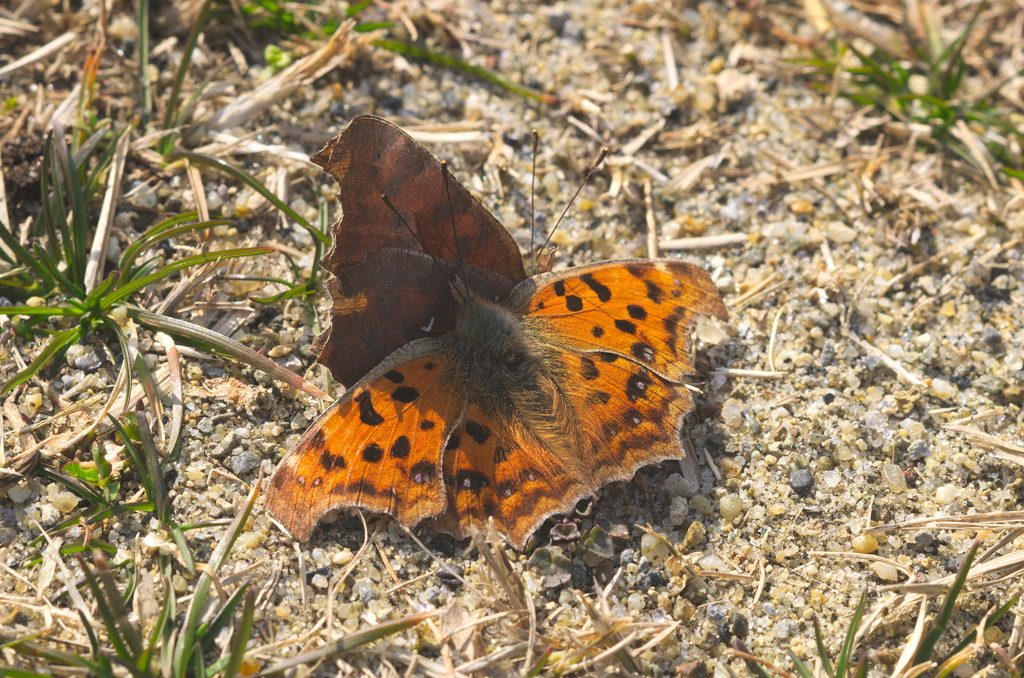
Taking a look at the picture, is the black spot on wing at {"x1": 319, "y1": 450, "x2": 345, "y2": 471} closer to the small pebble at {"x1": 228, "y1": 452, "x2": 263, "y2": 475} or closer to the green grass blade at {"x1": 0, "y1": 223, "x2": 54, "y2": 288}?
the small pebble at {"x1": 228, "y1": 452, "x2": 263, "y2": 475}

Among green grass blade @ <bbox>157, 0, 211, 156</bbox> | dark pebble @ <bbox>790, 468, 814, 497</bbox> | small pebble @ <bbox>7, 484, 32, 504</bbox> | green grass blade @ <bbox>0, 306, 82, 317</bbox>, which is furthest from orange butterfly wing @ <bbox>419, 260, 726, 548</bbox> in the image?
green grass blade @ <bbox>157, 0, 211, 156</bbox>

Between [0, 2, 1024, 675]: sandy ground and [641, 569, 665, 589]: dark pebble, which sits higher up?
[0, 2, 1024, 675]: sandy ground

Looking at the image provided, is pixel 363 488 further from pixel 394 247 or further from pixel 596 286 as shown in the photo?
pixel 596 286

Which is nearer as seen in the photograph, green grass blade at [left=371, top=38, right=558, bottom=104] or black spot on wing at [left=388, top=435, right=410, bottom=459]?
black spot on wing at [left=388, top=435, right=410, bottom=459]

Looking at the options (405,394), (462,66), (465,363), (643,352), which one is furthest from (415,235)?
(462,66)

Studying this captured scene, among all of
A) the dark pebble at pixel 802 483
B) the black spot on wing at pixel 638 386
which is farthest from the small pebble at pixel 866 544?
the black spot on wing at pixel 638 386

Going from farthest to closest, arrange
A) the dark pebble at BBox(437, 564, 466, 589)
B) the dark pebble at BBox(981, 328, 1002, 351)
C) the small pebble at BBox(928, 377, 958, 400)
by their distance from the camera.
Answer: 1. the dark pebble at BBox(981, 328, 1002, 351)
2. the small pebble at BBox(928, 377, 958, 400)
3. the dark pebble at BBox(437, 564, 466, 589)

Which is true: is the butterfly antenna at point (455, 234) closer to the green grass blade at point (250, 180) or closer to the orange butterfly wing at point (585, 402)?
the orange butterfly wing at point (585, 402)
